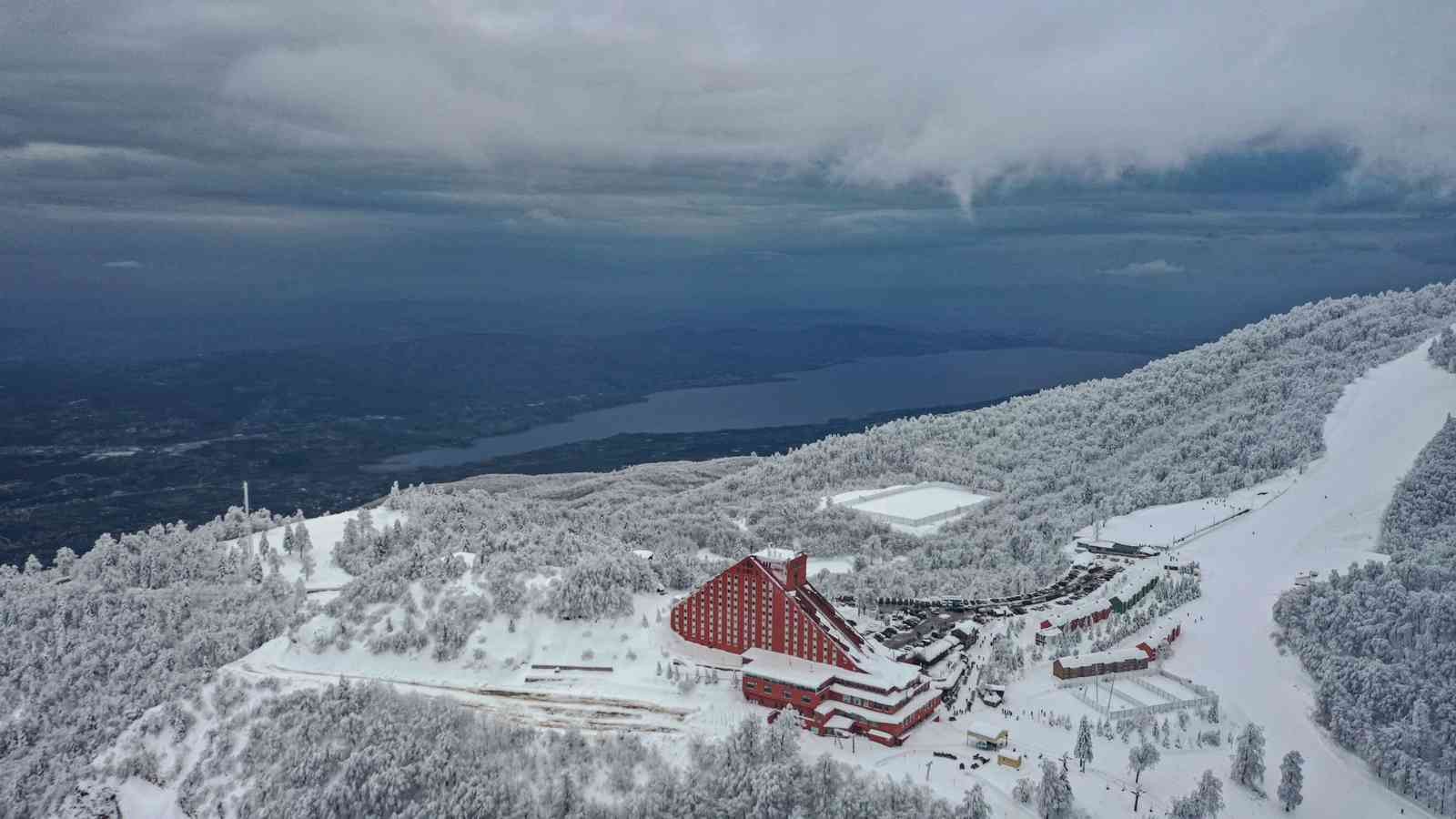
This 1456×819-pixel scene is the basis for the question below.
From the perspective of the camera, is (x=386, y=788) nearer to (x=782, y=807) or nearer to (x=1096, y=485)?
(x=782, y=807)

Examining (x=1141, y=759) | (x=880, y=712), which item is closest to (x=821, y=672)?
(x=880, y=712)

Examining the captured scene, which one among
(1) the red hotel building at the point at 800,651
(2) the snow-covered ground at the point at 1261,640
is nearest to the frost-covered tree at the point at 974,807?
(2) the snow-covered ground at the point at 1261,640

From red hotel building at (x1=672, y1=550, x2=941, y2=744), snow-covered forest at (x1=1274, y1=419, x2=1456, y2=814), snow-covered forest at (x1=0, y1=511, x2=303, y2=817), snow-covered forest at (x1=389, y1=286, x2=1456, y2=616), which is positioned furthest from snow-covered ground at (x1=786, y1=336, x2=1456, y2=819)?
snow-covered forest at (x1=0, y1=511, x2=303, y2=817)

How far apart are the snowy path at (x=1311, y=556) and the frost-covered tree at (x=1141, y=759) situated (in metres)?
6.97

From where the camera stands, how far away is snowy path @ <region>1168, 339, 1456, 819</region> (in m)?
67.9

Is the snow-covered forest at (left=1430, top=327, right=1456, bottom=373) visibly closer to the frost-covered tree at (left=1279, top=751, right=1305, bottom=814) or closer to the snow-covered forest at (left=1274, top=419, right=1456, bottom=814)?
the snow-covered forest at (left=1274, top=419, right=1456, bottom=814)

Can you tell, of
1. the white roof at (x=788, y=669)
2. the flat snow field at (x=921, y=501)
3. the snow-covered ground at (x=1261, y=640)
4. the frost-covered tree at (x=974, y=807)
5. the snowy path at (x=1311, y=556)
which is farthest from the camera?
the flat snow field at (x=921, y=501)

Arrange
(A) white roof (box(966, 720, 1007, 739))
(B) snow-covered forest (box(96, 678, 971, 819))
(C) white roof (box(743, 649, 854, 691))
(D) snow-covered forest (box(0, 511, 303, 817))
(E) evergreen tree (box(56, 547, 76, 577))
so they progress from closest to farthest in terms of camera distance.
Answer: (B) snow-covered forest (box(96, 678, 971, 819)) → (A) white roof (box(966, 720, 1007, 739)) → (C) white roof (box(743, 649, 854, 691)) → (D) snow-covered forest (box(0, 511, 303, 817)) → (E) evergreen tree (box(56, 547, 76, 577))

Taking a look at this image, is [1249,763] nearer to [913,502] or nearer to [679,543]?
[679,543]

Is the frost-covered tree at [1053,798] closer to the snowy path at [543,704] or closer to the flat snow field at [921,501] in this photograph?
the snowy path at [543,704]

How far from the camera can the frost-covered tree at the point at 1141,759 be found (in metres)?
62.6

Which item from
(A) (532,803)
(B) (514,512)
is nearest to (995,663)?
(A) (532,803)

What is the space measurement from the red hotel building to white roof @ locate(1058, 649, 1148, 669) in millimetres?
12163

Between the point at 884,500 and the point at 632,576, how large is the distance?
63.8 m
